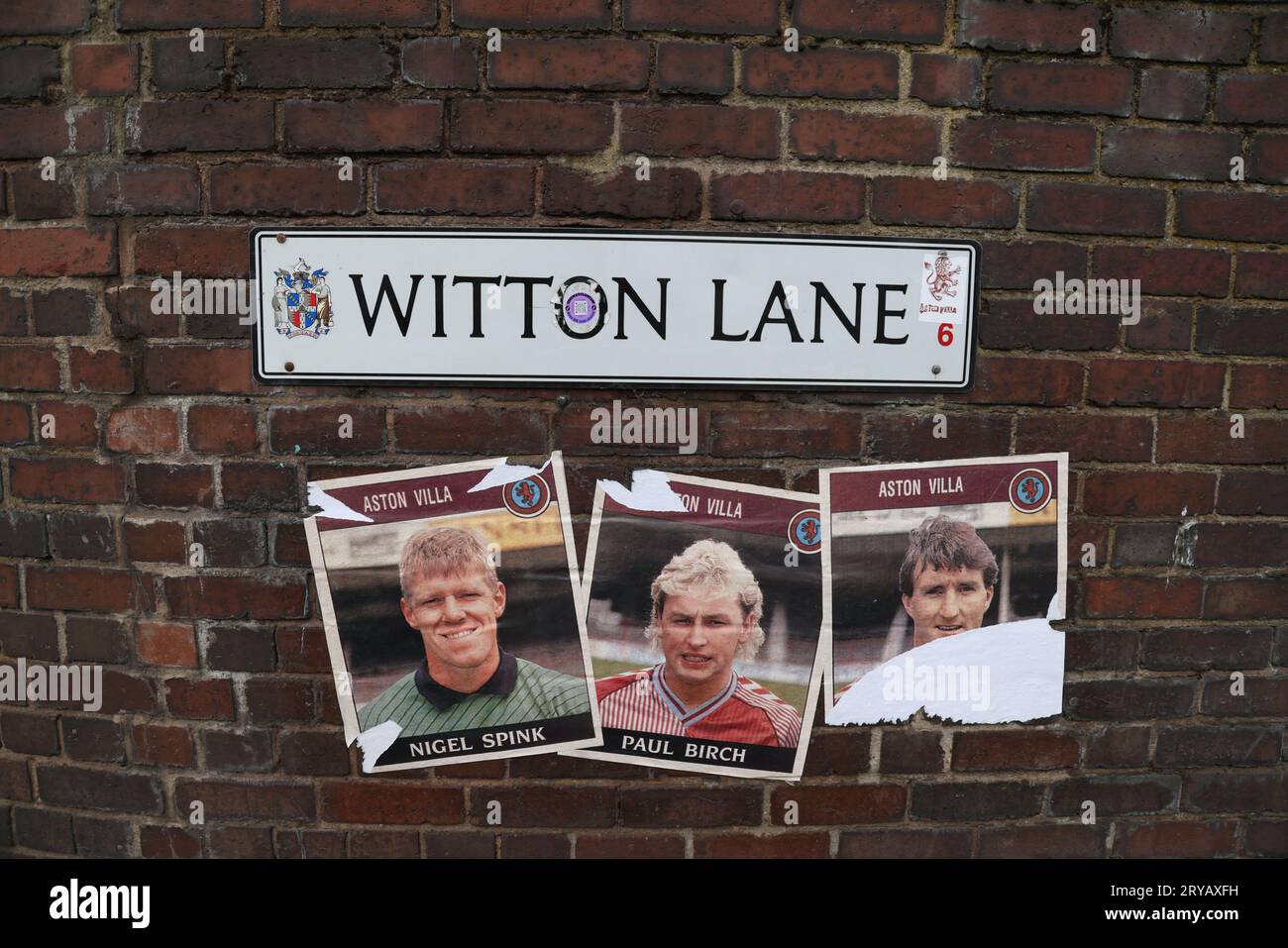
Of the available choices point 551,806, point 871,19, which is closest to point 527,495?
point 551,806

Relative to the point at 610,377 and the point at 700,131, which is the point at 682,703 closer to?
the point at 610,377

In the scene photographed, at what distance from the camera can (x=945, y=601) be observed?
1.52 meters

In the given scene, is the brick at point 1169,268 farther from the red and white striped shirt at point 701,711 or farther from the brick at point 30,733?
the brick at point 30,733

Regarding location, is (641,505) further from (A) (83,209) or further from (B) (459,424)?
(A) (83,209)

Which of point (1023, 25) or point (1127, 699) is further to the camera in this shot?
point (1127, 699)

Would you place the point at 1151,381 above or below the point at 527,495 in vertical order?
above

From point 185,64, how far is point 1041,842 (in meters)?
2.25

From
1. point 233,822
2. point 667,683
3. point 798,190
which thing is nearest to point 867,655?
point 667,683

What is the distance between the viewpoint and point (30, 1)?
143 cm

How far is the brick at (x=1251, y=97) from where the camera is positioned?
4.69 ft

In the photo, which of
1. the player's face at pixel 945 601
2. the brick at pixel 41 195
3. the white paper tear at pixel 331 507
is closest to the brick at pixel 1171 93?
the player's face at pixel 945 601

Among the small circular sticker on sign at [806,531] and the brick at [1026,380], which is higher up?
the brick at [1026,380]

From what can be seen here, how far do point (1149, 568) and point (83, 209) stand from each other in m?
2.16

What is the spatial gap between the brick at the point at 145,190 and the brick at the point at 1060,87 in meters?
1.48
